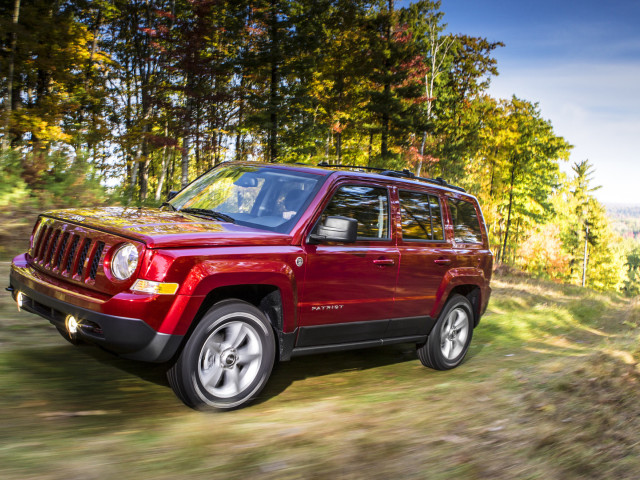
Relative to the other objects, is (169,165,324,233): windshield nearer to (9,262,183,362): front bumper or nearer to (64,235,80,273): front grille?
(64,235,80,273): front grille

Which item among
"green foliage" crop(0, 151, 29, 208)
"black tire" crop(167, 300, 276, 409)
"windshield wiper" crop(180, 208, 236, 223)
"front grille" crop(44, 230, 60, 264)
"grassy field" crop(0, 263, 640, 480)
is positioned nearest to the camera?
"grassy field" crop(0, 263, 640, 480)

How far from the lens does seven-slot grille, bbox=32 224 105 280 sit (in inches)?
154

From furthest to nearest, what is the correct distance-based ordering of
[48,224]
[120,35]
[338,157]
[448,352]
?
[338,157] → [120,35] → [448,352] → [48,224]

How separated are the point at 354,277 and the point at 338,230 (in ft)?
2.29

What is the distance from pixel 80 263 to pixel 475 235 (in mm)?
4467

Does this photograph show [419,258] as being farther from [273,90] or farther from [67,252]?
[273,90]

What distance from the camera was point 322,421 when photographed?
409cm

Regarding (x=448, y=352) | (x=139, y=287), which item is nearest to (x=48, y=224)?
(x=139, y=287)

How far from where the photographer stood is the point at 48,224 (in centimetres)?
453

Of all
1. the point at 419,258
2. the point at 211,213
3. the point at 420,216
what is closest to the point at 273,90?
the point at 420,216

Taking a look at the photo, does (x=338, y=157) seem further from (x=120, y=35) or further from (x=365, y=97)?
(x=120, y=35)

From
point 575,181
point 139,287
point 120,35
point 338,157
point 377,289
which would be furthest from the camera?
point 575,181

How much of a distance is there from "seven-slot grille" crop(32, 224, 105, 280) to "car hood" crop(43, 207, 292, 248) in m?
0.12

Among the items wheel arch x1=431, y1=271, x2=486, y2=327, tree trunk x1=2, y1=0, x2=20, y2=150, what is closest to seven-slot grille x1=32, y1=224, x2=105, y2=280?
wheel arch x1=431, y1=271, x2=486, y2=327
